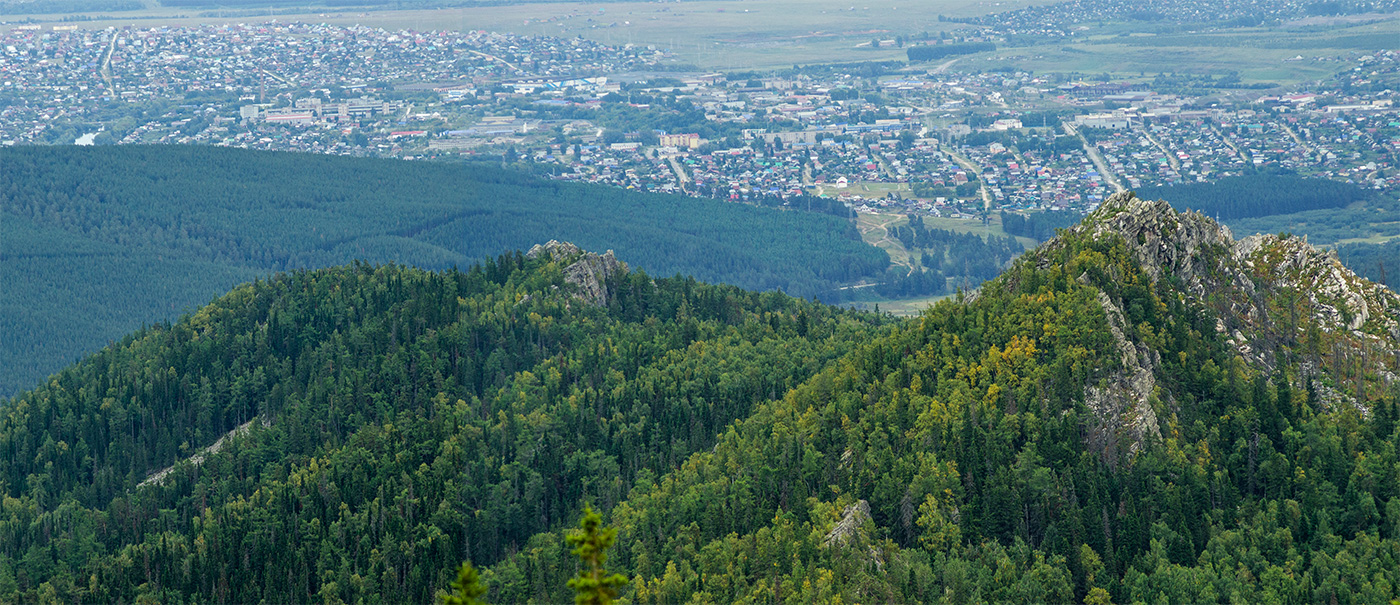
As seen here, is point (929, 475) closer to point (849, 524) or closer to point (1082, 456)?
point (849, 524)

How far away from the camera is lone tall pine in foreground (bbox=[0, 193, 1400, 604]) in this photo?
5620 inches

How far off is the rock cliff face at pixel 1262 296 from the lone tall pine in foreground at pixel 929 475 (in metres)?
0.28

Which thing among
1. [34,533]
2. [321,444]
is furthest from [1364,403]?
[34,533]

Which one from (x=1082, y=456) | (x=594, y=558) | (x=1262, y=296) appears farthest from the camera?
(x=1262, y=296)

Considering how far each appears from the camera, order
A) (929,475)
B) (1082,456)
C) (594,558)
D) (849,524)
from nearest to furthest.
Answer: (594,558), (849,524), (929,475), (1082,456)

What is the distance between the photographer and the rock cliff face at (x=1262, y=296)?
16588 cm

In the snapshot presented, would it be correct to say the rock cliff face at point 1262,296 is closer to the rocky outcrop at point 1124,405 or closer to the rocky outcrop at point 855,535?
the rocky outcrop at point 1124,405

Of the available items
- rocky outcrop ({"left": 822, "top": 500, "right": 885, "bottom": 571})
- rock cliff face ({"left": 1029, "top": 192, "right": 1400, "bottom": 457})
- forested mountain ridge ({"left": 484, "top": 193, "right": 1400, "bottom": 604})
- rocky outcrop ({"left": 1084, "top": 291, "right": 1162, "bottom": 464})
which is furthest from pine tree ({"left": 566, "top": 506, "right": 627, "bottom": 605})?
rock cliff face ({"left": 1029, "top": 192, "right": 1400, "bottom": 457})

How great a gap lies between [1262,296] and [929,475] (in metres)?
43.9

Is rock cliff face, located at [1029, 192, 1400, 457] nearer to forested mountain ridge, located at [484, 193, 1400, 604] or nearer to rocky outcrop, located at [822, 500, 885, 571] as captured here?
forested mountain ridge, located at [484, 193, 1400, 604]

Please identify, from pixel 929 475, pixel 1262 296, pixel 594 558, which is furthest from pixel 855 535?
pixel 594 558

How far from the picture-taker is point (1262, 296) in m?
175

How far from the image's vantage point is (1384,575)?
5364 inches

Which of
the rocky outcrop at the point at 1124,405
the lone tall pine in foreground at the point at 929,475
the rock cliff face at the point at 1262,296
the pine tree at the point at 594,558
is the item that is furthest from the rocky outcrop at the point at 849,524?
the pine tree at the point at 594,558
